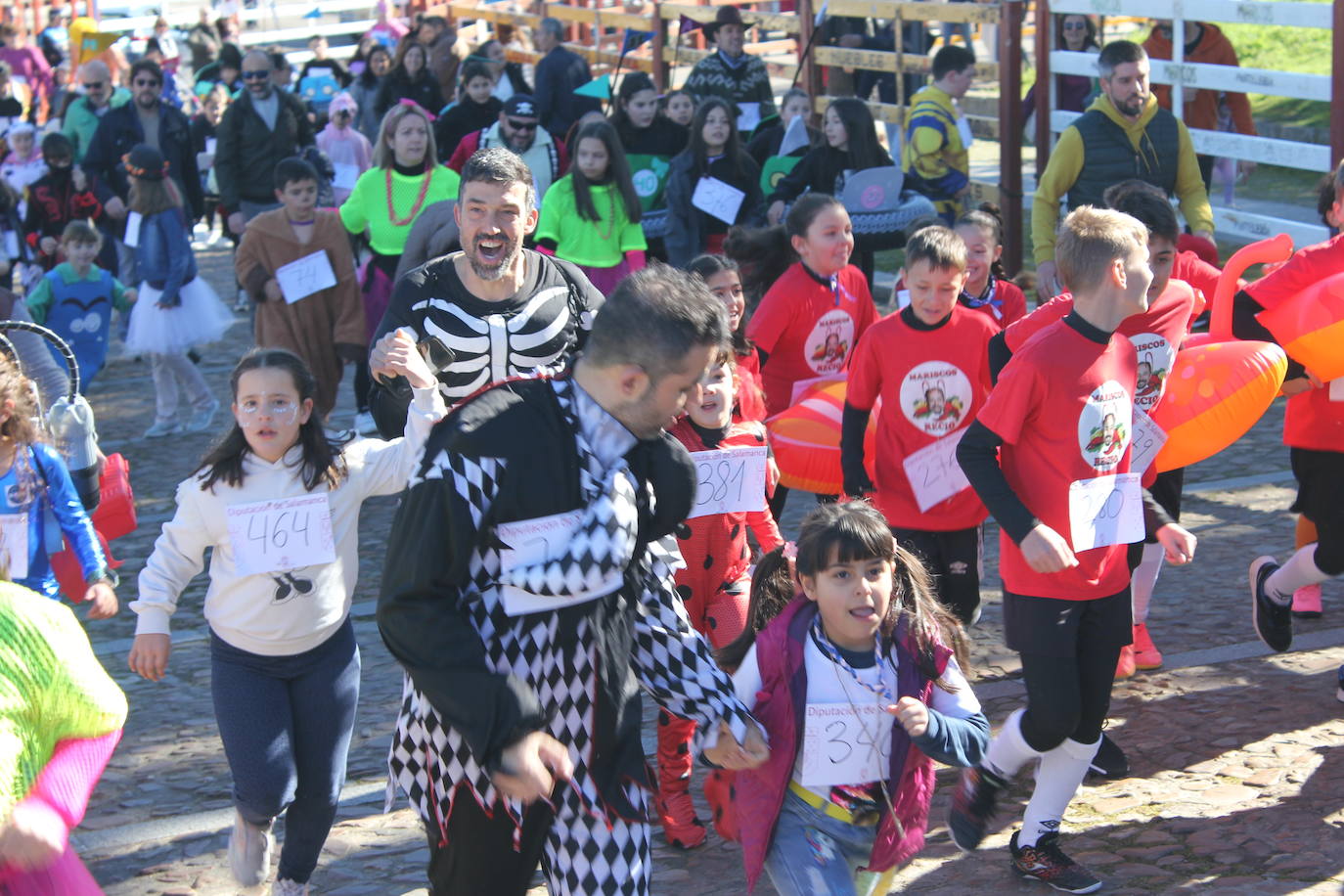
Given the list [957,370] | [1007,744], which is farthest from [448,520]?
[957,370]

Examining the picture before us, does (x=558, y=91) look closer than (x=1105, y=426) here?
No

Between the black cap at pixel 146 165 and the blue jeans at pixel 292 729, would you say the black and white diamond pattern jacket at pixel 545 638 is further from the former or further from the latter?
the black cap at pixel 146 165

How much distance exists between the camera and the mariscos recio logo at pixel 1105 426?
449 centimetres

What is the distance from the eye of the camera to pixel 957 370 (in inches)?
228

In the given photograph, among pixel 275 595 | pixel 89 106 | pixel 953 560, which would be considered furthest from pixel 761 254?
pixel 89 106

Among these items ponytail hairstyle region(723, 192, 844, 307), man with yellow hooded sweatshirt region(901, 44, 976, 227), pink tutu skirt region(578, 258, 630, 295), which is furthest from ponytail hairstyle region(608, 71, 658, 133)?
ponytail hairstyle region(723, 192, 844, 307)

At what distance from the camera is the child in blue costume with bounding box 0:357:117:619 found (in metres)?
4.74

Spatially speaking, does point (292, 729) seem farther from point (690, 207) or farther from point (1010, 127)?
point (1010, 127)

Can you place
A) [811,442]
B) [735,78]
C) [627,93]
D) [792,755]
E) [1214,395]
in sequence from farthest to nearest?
[735,78] → [627,93] → [811,442] → [1214,395] → [792,755]

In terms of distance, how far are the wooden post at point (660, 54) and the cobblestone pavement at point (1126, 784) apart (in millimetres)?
12917

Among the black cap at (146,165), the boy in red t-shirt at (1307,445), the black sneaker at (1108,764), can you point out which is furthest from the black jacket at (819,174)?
the black sneaker at (1108,764)

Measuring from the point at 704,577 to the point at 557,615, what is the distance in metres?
1.89

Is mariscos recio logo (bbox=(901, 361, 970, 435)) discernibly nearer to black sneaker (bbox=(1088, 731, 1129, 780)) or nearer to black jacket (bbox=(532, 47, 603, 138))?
black sneaker (bbox=(1088, 731, 1129, 780))

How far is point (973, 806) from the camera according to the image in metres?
4.59
